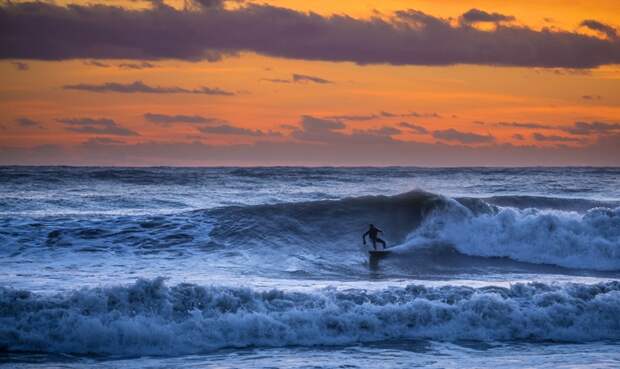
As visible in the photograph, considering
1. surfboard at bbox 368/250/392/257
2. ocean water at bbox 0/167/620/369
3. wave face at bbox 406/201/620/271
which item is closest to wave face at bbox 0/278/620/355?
ocean water at bbox 0/167/620/369

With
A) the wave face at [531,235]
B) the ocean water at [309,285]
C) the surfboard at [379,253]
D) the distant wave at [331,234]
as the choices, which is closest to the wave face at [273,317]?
the ocean water at [309,285]

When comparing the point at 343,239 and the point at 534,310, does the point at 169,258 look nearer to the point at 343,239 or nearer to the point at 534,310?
the point at 343,239

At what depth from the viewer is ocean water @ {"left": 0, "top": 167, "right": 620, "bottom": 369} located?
1060 cm

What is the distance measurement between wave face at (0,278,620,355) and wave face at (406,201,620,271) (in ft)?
22.4

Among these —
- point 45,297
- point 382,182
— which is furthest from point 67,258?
point 382,182

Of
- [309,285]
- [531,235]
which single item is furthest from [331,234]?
[309,285]

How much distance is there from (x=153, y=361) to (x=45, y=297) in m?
2.56

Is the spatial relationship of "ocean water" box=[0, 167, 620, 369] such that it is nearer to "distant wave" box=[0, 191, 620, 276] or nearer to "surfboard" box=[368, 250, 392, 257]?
"distant wave" box=[0, 191, 620, 276]

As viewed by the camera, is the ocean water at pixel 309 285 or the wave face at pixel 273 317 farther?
the wave face at pixel 273 317

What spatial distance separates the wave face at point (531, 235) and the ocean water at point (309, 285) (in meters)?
0.05

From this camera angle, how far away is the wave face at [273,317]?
10.8 metres

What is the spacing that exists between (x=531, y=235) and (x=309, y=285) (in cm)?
873

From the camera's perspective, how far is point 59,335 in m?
10.7

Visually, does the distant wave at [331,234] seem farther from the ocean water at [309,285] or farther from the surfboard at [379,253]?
the surfboard at [379,253]
